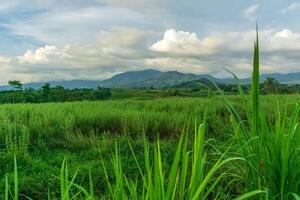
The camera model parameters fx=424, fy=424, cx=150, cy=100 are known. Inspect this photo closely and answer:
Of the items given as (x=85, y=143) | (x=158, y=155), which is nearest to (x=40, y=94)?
(x=85, y=143)

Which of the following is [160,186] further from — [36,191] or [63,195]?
[36,191]

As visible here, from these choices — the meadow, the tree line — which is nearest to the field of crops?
the meadow

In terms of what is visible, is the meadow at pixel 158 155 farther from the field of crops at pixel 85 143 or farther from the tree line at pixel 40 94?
the tree line at pixel 40 94

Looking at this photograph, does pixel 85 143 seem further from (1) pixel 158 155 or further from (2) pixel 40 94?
(2) pixel 40 94

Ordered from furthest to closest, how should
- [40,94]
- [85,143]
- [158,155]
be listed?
[40,94] < [85,143] < [158,155]

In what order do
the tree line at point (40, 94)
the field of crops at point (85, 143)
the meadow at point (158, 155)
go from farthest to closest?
the tree line at point (40, 94)
the field of crops at point (85, 143)
the meadow at point (158, 155)

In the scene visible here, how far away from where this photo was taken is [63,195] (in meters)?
1.82

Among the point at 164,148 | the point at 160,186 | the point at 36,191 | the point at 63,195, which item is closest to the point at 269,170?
the point at 160,186

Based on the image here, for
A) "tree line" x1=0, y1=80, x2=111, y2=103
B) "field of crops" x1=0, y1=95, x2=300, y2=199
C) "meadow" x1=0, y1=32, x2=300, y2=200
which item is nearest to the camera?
"meadow" x1=0, y1=32, x2=300, y2=200

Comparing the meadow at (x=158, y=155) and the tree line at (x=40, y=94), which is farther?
the tree line at (x=40, y=94)

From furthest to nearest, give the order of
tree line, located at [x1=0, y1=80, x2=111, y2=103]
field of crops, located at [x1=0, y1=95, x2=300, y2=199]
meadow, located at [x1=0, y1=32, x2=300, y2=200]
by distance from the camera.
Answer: tree line, located at [x1=0, y1=80, x2=111, y2=103]
field of crops, located at [x1=0, y1=95, x2=300, y2=199]
meadow, located at [x1=0, y1=32, x2=300, y2=200]

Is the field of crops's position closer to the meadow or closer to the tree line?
the meadow

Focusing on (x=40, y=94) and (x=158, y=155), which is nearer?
(x=158, y=155)

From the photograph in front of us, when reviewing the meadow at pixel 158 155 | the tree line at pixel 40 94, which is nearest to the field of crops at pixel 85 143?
the meadow at pixel 158 155
